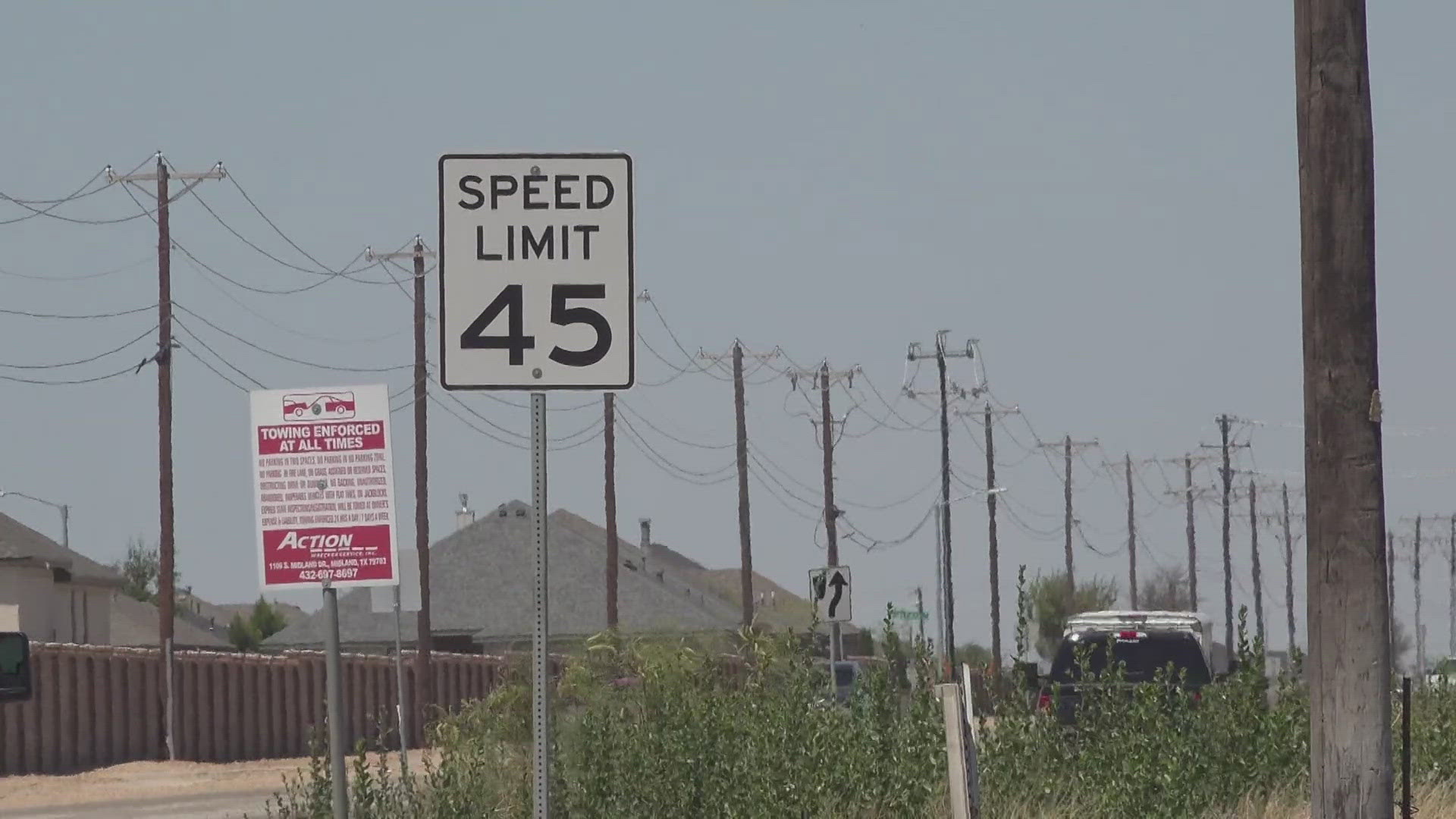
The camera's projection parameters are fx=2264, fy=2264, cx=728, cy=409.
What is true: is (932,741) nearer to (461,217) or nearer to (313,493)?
(313,493)

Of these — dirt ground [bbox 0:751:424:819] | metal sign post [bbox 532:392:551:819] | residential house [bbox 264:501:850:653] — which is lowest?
dirt ground [bbox 0:751:424:819]

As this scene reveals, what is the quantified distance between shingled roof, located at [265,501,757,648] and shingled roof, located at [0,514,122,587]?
16.6m

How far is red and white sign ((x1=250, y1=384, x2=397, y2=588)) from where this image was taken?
10.6 m

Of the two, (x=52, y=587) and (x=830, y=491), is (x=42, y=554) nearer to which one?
(x=52, y=587)

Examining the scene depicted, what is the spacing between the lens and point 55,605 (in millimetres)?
48688

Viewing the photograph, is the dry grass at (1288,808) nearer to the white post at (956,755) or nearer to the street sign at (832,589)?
the white post at (956,755)

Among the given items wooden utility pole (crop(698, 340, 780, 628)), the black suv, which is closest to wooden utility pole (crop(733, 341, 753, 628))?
wooden utility pole (crop(698, 340, 780, 628))

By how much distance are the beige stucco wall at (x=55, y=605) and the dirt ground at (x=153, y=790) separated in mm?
7504

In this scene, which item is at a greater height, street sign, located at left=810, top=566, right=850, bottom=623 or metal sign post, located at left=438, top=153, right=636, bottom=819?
metal sign post, located at left=438, top=153, right=636, bottom=819

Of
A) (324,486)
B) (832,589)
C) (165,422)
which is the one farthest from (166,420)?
(324,486)

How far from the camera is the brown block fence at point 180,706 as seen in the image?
37.2 m

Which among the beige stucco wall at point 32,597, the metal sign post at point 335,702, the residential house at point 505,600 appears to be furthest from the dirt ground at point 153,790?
the residential house at point 505,600

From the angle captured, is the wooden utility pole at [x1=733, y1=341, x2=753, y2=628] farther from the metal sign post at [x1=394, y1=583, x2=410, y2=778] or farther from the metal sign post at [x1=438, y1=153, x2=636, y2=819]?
the metal sign post at [x1=438, y1=153, x2=636, y2=819]

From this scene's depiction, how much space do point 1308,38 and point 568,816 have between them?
582cm
